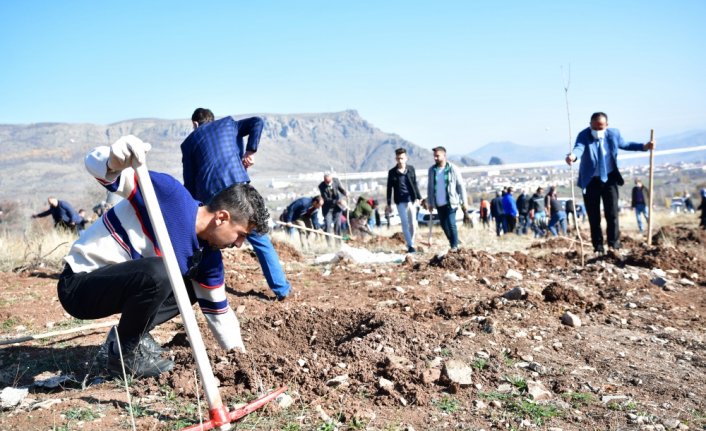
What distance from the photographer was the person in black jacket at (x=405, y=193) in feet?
31.8

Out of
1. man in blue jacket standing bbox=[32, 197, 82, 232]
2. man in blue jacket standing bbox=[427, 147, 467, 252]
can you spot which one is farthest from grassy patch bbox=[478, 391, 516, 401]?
man in blue jacket standing bbox=[32, 197, 82, 232]

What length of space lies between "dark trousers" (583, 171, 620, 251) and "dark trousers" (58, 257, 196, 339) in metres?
6.15

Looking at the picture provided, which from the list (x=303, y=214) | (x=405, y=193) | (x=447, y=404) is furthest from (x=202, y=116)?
(x=303, y=214)

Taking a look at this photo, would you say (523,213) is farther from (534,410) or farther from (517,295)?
(534,410)

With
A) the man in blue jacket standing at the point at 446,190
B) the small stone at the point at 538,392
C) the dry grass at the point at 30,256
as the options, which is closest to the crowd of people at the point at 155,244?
the small stone at the point at 538,392

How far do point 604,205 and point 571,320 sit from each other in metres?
3.88

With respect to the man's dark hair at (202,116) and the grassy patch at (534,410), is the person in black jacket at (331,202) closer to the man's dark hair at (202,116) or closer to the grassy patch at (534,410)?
the man's dark hair at (202,116)

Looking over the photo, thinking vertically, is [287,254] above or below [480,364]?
below

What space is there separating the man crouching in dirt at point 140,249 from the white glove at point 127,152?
300 mm

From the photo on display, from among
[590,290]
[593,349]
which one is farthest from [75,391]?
[590,290]

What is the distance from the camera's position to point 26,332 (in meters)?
5.04

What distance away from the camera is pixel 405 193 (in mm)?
9711

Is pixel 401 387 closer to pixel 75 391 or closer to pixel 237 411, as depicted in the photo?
pixel 237 411

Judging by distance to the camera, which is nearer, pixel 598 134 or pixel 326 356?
pixel 326 356
